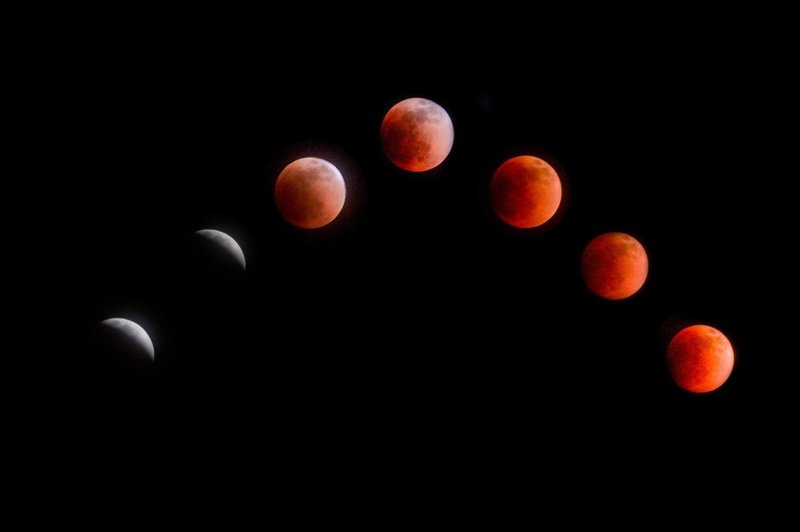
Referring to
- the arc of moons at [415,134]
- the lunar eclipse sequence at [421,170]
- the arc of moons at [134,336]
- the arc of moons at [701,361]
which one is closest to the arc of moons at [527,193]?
the lunar eclipse sequence at [421,170]

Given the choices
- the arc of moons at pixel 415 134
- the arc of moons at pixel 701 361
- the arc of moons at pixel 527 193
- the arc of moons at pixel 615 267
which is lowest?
the arc of moons at pixel 701 361

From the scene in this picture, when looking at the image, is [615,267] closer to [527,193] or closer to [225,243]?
[527,193]

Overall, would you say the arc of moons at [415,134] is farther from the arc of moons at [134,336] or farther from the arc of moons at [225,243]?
the arc of moons at [134,336]

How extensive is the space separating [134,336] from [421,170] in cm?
137

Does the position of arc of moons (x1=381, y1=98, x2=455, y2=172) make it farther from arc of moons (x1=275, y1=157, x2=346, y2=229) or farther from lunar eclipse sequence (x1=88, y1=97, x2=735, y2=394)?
arc of moons (x1=275, y1=157, x2=346, y2=229)

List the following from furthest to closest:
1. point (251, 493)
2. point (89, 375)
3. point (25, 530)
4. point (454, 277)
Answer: point (454, 277), point (251, 493), point (25, 530), point (89, 375)

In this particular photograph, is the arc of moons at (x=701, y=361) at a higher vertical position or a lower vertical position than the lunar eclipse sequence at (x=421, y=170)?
lower

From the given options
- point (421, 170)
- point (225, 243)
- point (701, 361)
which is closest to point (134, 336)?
point (225, 243)

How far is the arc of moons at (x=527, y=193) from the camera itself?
244cm

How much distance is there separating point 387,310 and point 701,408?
163 cm

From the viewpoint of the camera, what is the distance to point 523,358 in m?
3.16

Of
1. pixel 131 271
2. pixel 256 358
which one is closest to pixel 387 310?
pixel 256 358

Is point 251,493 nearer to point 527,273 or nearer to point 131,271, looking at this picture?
point 131,271

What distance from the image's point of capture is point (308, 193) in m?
2.44
